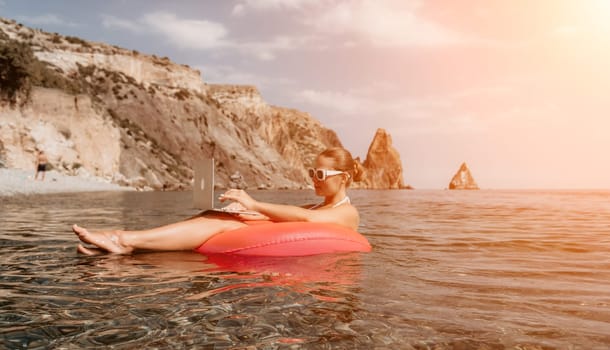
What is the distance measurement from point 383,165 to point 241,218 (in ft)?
494

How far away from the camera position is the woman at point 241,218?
5203 millimetres

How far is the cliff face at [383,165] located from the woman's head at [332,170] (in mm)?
144562

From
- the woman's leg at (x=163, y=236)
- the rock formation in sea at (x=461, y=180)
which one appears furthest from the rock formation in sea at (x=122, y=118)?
the rock formation in sea at (x=461, y=180)

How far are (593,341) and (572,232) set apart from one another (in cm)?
783

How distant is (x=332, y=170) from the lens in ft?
19.3

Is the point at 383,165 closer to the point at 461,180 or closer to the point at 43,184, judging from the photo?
the point at 461,180

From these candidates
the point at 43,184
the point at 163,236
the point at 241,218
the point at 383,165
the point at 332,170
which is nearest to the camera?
the point at 163,236

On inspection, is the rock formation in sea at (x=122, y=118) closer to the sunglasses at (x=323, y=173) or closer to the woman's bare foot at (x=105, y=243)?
the woman's bare foot at (x=105, y=243)

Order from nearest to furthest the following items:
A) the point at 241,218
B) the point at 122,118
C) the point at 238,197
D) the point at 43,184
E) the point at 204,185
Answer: the point at 238,197, the point at 241,218, the point at 204,185, the point at 43,184, the point at 122,118

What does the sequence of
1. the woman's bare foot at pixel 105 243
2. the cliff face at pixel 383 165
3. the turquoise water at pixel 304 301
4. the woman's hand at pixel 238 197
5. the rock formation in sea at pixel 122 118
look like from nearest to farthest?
the turquoise water at pixel 304 301 < the woman's hand at pixel 238 197 < the woman's bare foot at pixel 105 243 < the rock formation in sea at pixel 122 118 < the cliff face at pixel 383 165

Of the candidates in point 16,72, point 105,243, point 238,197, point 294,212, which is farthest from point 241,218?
point 16,72

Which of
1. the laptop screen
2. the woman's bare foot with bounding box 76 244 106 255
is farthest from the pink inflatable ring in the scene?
the woman's bare foot with bounding box 76 244 106 255

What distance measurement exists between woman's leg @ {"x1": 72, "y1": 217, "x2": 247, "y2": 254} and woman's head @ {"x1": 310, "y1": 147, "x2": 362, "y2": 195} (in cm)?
110

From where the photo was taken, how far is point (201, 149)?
65.4m
